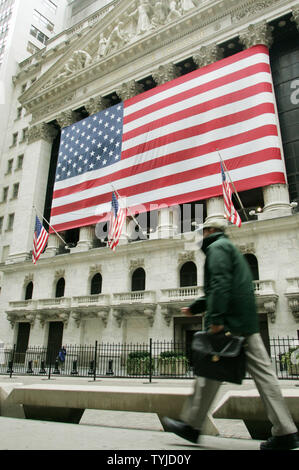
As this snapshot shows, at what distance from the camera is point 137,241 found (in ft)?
82.8

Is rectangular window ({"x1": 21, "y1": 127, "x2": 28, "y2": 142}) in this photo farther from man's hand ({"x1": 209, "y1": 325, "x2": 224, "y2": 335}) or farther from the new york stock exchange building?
man's hand ({"x1": 209, "y1": 325, "x2": 224, "y2": 335})

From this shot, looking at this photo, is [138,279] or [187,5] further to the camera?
[187,5]

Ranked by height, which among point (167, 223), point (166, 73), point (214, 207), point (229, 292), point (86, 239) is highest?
point (166, 73)

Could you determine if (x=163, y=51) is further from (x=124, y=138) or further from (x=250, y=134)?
(x=250, y=134)

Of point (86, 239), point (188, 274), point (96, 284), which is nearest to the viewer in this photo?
point (188, 274)

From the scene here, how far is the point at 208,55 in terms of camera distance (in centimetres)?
2695

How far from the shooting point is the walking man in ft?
10.1

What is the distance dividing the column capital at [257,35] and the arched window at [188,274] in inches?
622

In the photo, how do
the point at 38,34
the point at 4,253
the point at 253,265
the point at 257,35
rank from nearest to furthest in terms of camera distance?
1. the point at 253,265
2. the point at 257,35
3. the point at 4,253
4. the point at 38,34

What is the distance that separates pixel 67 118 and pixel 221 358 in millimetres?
34586

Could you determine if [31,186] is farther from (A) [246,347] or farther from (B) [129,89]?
(A) [246,347]

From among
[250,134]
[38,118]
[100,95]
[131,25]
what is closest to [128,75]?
[100,95]

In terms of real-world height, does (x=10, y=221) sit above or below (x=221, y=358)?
above

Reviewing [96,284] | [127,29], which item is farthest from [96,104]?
[96,284]
